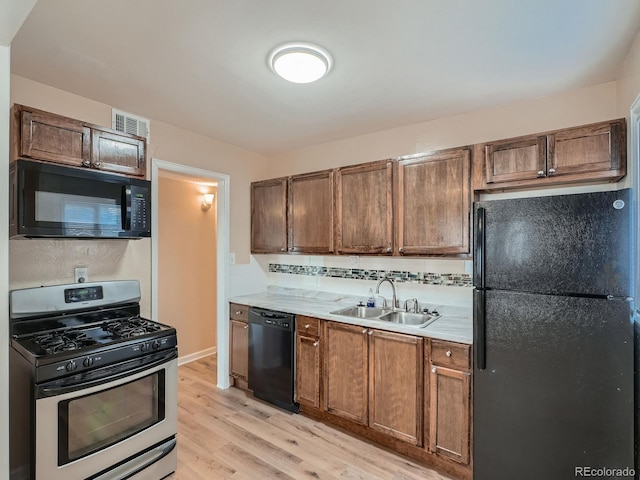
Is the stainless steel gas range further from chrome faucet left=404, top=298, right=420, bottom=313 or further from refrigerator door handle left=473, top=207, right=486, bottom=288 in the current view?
refrigerator door handle left=473, top=207, right=486, bottom=288

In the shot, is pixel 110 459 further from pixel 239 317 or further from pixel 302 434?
pixel 239 317

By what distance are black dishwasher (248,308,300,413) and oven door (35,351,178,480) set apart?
39.0 inches

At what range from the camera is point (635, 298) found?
1638 mm

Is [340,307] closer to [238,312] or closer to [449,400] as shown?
[238,312]

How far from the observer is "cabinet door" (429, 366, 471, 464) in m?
2.04

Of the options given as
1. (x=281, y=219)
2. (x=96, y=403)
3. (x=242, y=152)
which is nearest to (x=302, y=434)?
(x=96, y=403)

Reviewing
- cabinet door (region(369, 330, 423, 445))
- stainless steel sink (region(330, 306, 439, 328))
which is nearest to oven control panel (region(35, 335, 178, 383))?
stainless steel sink (region(330, 306, 439, 328))

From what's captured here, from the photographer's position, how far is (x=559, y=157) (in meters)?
2.06

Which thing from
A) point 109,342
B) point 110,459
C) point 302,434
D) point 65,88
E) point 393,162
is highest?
point 65,88

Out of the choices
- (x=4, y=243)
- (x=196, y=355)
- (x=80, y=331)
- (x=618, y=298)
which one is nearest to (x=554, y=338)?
(x=618, y=298)

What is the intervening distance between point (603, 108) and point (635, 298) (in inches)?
51.8

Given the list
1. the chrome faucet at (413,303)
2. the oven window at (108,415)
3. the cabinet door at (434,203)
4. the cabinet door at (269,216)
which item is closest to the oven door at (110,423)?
the oven window at (108,415)

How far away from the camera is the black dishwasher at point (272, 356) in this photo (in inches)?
115

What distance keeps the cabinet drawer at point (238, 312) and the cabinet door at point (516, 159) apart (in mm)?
2438
